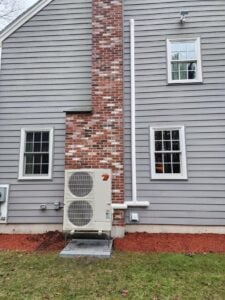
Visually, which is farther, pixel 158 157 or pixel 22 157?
pixel 22 157

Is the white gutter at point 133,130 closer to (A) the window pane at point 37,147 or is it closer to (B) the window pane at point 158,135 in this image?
(B) the window pane at point 158,135

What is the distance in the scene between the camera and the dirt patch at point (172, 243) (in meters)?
5.44

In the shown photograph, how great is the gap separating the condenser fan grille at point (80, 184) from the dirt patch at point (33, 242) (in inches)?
44.1

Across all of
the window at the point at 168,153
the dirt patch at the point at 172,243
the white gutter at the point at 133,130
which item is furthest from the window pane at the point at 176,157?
the dirt patch at the point at 172,243

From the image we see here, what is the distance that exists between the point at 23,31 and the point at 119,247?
5933 millimetres

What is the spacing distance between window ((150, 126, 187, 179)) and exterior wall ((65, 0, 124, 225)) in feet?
3.25

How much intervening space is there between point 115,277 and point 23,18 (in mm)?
6678

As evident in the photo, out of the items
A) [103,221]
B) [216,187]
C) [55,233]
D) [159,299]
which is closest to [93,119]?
[103,221]

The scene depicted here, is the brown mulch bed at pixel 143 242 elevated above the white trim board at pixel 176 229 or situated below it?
below

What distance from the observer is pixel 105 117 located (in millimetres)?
6441

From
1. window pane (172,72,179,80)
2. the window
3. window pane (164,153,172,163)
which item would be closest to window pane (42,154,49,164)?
the window

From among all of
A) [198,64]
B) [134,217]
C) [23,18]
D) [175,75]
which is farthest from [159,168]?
[23,18]

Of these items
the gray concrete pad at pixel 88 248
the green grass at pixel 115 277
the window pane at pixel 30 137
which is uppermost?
the window pane at pixel 30 137

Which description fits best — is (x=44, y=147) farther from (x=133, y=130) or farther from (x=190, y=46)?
(x=190, y=46)
